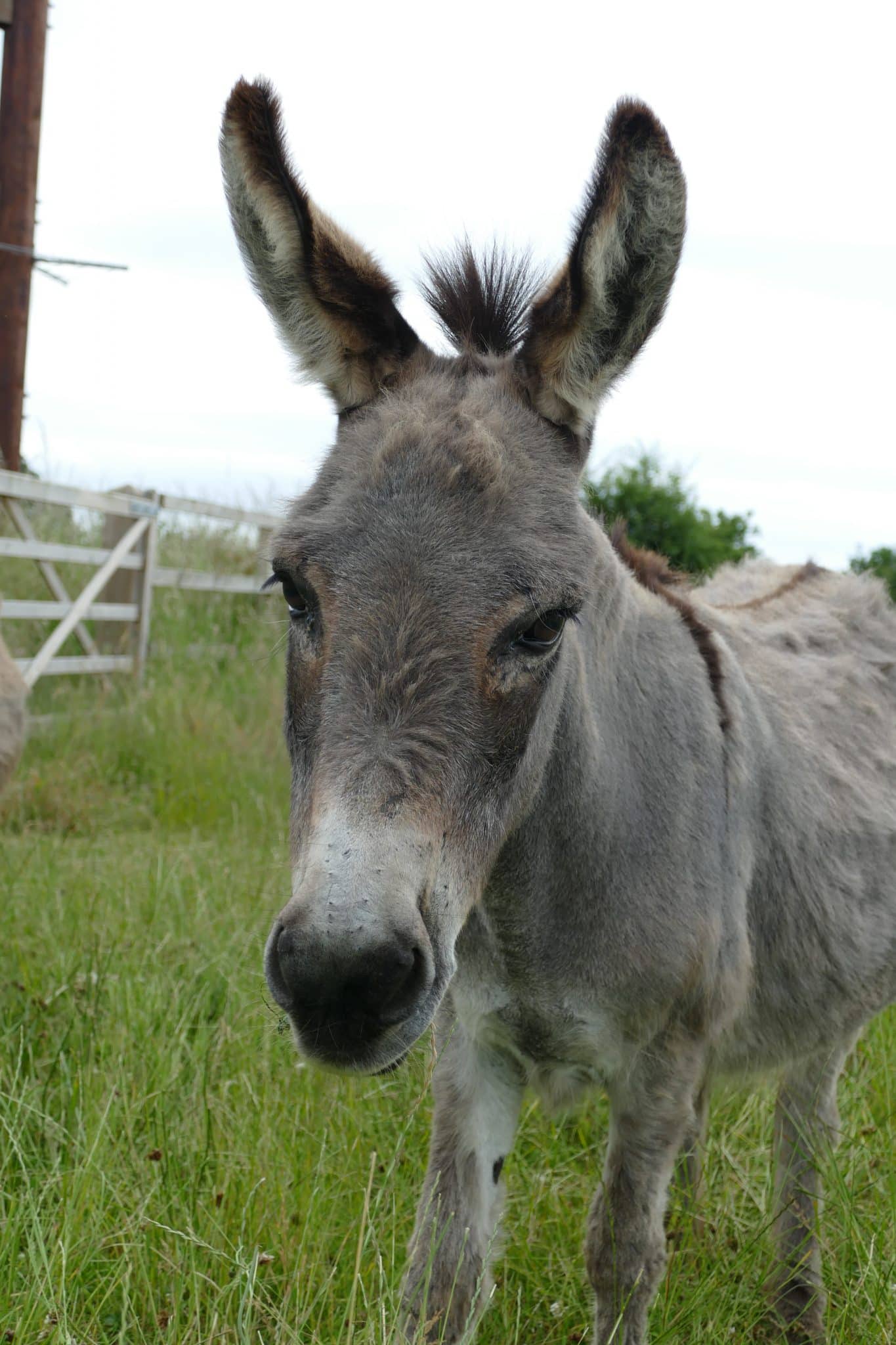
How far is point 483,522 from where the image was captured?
196 cm

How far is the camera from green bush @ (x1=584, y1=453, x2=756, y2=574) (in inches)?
490

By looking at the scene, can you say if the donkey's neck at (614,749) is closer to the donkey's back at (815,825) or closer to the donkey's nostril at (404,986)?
the donkey's back at (815,825)

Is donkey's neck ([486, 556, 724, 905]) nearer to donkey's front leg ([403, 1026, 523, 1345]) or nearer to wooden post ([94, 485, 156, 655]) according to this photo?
donkey's front leg ([403, 1026, 523, 1345])

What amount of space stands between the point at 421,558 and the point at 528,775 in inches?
18.3

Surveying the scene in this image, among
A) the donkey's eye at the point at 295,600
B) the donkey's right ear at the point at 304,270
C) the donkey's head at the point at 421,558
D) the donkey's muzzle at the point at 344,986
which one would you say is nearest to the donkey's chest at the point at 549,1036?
the donkey's head at the point at 421,558

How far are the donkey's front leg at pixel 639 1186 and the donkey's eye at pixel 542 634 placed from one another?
1.01m

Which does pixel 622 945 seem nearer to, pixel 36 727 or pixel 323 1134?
pixel 323 1134

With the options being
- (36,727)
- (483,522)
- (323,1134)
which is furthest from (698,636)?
(36,727)

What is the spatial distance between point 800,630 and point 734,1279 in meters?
1.87

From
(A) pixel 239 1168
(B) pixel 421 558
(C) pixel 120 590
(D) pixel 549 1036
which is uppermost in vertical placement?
(B) pixel 421 558

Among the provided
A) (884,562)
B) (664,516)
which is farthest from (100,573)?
(884,562)

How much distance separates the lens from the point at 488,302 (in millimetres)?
2564

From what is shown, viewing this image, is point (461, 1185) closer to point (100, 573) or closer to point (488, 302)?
point (488, 302)

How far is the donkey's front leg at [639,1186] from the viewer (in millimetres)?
2486
